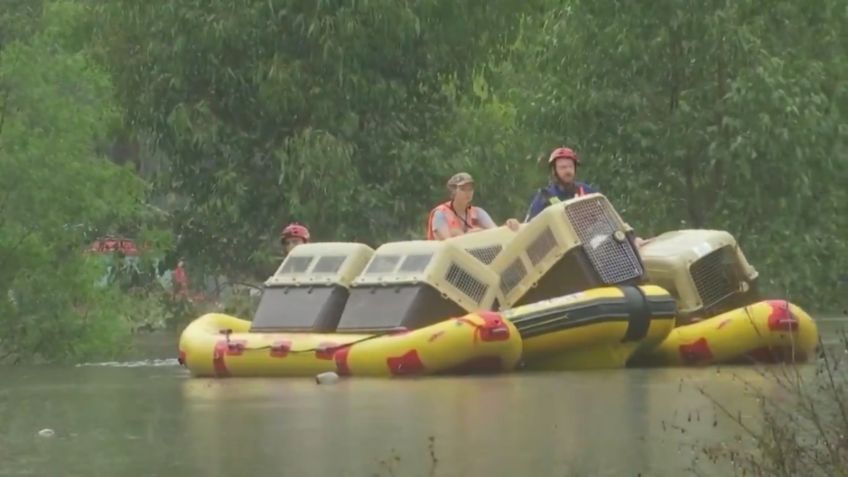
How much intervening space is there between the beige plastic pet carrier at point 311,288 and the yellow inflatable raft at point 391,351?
27 cm

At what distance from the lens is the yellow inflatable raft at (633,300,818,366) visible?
77.5ft

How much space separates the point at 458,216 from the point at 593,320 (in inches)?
100

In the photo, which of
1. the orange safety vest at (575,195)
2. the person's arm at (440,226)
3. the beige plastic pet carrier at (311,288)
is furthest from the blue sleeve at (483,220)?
the beige plastic pet carrier at (311,288)

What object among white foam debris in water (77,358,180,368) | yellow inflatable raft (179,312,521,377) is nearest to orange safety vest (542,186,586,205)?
yellow inflatable raft (179,312,521,377)

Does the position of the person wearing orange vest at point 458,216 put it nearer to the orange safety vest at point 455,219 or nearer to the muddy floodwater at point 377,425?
the orange safety vest at point 455,219

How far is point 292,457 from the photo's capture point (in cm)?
1440

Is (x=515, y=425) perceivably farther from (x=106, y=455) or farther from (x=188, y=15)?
(x=188, y=15)

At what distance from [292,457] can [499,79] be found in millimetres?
27409

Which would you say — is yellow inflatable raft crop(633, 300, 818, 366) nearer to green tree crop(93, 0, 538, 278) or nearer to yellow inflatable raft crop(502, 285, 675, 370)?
yellow inflatable raft crop(502, 285, 675, 370)

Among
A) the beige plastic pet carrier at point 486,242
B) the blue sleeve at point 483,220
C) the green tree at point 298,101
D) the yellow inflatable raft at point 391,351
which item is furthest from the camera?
the green tree at point 298,101

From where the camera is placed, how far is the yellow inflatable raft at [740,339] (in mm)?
23609

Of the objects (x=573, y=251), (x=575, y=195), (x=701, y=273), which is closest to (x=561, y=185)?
(x=575, y=195)

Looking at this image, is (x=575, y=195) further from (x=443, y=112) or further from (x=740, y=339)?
(x=443, y=112)

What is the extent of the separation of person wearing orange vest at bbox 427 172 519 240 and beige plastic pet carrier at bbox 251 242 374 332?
691 mm
